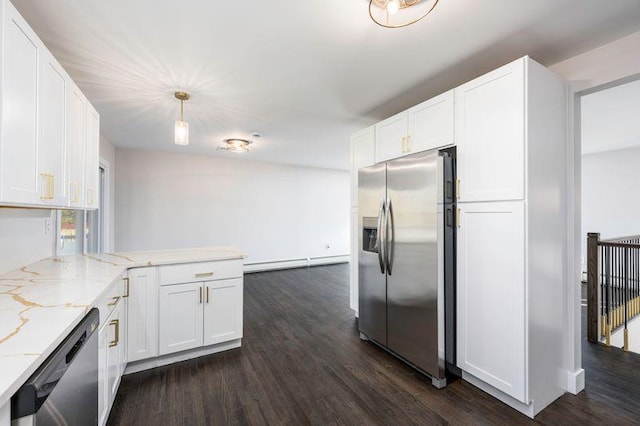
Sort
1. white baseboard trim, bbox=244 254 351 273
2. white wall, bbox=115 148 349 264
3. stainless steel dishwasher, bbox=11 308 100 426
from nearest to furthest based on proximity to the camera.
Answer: stainless steel dishwasher, bbox=11 308 100 426 < white wall, bbox=115 148 349 264 < white baseboard trim, bbox=244 254 351 273

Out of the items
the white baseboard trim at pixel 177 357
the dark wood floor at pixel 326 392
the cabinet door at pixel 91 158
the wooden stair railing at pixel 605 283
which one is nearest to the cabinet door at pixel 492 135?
the dark wood floor at pixel 326 392

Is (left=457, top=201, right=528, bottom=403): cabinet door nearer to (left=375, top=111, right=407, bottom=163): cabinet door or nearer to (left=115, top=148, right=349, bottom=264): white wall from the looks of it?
(left=375, top=111, right=407, bottom=163): cabinet door

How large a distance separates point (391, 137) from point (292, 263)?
4434 mm

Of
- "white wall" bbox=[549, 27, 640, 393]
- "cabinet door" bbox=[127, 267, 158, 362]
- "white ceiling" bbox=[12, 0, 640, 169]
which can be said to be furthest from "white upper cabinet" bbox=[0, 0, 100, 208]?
"white wall" bbox=[549, 27, 640, 393]

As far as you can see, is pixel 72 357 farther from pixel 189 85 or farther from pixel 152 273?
pixel 189 85

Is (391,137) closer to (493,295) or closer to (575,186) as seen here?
(575,186)

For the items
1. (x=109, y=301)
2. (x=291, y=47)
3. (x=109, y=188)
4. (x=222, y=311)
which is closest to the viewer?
(x=109, y=301)

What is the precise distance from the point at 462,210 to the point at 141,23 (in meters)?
2.49

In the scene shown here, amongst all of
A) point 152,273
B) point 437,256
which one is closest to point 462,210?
point 437,256

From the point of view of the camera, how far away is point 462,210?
2.16 metres

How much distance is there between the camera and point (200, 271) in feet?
8.29

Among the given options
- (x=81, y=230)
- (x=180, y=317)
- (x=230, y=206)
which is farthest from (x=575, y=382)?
(x=230, y=206)

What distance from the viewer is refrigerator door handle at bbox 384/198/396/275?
2482mm

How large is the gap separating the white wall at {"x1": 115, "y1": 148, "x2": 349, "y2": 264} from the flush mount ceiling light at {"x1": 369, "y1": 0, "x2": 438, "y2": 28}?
4740 millimetres
